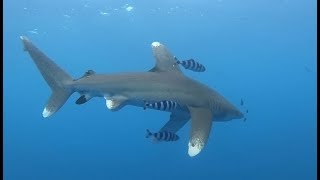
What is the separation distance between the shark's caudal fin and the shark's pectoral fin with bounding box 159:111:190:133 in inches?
76.4

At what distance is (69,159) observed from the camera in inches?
1315

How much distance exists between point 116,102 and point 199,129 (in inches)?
55.3

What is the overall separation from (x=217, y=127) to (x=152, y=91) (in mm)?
24946

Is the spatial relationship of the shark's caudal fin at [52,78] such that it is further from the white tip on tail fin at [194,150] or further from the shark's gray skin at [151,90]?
the white tip on tail fin at [194,150]

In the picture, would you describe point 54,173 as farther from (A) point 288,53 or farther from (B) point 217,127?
(A) point 288,53

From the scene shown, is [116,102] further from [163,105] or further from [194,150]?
[194,150]

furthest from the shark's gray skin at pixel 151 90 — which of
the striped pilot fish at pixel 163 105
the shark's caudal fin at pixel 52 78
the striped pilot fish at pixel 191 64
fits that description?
the striped pilot fish at pixel 191 64

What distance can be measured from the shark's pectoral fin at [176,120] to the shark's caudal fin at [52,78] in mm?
1941

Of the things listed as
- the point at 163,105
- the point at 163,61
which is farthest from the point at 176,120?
the point at 163,105

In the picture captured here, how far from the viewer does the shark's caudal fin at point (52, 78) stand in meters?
7.69

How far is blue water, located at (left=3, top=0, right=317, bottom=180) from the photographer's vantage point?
2555 centimetres

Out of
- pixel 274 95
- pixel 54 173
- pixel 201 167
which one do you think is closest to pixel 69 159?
pixel 54 173

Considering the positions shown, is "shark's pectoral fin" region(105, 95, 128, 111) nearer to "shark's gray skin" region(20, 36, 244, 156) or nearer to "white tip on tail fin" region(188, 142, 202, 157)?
"shark's gray skin" region(20, 36, 244, 156)

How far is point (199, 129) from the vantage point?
7.09m
